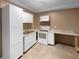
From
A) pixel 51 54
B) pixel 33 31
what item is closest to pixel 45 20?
pixel 33 31

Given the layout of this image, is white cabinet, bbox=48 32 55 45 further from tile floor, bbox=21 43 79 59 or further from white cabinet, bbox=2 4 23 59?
white cabinet, bbox=2 4 23 59

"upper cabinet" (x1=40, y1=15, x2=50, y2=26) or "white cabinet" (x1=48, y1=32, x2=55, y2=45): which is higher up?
"upper cabinet" (x1=40, y1=15, x2=50, y2=26)

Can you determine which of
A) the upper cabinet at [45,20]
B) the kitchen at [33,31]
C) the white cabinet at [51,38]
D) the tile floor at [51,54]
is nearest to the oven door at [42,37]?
the kitchen at [33,31]

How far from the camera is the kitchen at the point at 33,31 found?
2573 millimetres

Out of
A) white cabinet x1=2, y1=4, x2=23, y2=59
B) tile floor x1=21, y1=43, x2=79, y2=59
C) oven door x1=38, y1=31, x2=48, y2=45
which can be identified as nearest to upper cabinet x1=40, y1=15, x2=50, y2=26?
oven door x1=38, y1=31, x2=48, y2=45

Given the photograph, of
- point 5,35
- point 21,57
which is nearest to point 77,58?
point 21,57

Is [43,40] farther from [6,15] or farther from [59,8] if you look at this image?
[6,15]

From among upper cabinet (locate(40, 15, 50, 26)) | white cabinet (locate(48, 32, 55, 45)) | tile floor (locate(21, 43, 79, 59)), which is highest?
upper cabinet (locate(40, 15, 50, 26))

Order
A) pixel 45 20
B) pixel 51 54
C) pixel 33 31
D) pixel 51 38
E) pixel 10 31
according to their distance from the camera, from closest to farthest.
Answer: pixel 10 31 → pixel 51 54 → pixel 51 38 → pixel 33 31 → pixel 45 20

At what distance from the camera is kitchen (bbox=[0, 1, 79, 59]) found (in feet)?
8.44

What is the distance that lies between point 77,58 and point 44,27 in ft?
9.49

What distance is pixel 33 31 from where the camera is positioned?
5.20 m

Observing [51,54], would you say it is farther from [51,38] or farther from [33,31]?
[33,31]

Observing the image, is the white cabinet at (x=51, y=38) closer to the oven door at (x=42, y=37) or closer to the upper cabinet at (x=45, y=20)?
the oven door at (x=42, y=37)
